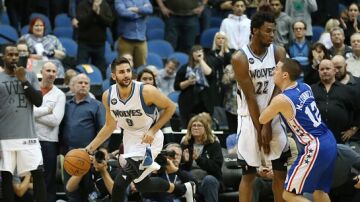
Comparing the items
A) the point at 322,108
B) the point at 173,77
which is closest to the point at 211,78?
the point at 173,77

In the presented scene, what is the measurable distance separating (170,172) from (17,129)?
195 cm

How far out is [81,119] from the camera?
38.9 feet

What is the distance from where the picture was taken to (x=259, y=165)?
942 centimetres

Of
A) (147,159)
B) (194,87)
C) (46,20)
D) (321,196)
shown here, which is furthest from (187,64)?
(321,196)

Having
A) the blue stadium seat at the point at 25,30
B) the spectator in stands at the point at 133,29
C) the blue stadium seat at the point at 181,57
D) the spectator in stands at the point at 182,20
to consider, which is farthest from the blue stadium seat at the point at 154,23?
the blue stadium seat at the point at 25,30

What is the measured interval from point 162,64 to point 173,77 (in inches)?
46.3

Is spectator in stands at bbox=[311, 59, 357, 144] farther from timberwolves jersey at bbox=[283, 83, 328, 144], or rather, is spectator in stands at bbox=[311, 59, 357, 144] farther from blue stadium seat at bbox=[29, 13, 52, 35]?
blue stadium seat at bbox=[29, 13, 52, 35]

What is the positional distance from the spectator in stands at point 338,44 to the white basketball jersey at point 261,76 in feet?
13.5

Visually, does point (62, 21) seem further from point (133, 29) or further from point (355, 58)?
point (355, 58)

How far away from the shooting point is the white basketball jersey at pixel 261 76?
30.6 ft

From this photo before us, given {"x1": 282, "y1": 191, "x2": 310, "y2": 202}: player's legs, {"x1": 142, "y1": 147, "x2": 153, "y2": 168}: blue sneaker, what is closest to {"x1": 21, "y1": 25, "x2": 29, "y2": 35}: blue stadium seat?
{"x1": 142, "y1": 147, "x2": 153, "y2": 168}: blue sneaker

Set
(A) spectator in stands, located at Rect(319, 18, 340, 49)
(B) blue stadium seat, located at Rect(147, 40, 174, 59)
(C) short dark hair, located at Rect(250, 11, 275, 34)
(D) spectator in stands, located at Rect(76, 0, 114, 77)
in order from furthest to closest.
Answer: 1. (B) blue stadium seat, located at Rect(147, 40, 174, 59)
2. (A) spectator in stands, located at Rect(319, 18, 340, 49)
3. (D) spectator in stands, located at Rect(76, 0, 114, 77)
4. (C) short dark hair, located at Rect(250, 11, 275, 34)

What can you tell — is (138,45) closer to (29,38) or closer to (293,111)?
(29,38)

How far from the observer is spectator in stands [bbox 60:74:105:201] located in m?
11.8
